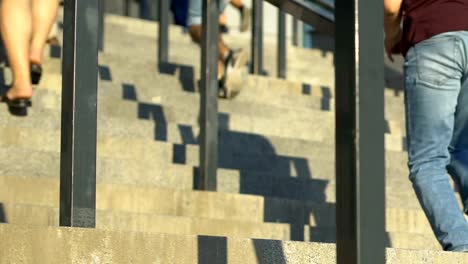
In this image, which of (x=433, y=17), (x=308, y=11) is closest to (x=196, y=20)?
(x=433, y=17)

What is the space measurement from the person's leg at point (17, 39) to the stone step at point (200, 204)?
1005mm

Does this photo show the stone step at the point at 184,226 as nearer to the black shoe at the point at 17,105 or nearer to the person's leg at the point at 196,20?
the black shoe at the point at 17,105

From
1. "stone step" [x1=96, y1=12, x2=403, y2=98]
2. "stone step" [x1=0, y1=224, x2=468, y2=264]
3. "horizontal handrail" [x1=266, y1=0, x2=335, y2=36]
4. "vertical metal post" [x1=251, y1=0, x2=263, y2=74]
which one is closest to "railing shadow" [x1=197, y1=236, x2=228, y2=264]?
"stone step" [x1=0, y1=224, x2=468, y2=264]

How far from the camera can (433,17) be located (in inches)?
184

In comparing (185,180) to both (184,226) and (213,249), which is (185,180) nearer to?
(184,226)

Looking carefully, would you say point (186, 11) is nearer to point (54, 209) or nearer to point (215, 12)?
point (215, 12)

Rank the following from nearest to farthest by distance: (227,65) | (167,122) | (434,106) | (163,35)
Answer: (434,106)
(167,122)
(227,65)
(163,35)

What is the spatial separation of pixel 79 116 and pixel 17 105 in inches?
87.7

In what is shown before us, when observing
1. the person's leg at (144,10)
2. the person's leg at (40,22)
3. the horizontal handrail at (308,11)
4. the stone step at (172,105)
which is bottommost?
the stone step at (172,105)

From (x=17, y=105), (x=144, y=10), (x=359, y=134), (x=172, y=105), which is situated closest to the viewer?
(x=359, y=134)

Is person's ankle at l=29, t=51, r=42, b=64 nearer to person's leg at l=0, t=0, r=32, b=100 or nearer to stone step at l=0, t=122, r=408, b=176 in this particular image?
person's leg at l=0, t=0, r=32, b=100

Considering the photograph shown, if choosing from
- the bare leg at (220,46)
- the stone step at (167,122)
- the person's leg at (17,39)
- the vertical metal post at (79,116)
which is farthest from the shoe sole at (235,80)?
the vertical metal post at (79,116)

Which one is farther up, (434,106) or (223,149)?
(434,106)

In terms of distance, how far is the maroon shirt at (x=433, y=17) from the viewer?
466cm
